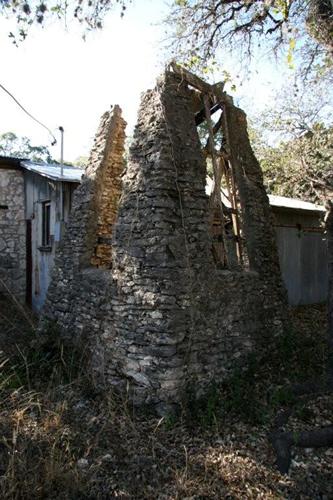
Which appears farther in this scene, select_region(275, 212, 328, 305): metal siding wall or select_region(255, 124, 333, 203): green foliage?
select_region(275, 212, 328, 305): metal siding wall

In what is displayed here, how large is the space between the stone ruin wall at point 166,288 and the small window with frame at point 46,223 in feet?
13.8

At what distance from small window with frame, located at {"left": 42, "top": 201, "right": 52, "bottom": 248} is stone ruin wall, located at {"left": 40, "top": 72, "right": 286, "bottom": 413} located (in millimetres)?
4197

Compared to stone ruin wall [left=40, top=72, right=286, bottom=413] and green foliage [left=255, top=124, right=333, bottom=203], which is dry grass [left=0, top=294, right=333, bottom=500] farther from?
green foliage [left=255, top=124, right=333, bottom=203]

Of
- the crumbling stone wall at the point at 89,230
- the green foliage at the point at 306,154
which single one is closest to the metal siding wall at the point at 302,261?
the green foliage at the point at 306,154

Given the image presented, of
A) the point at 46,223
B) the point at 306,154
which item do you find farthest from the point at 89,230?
the point at 306,154

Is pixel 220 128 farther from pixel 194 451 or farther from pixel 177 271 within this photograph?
pixel 194 451

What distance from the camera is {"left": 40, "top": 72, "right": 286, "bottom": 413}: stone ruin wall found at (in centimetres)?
475

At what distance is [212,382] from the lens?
5098 mm

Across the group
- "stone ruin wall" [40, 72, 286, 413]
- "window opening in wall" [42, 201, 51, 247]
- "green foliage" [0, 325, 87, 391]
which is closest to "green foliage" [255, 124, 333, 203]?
"stone ruin wall" [40, 72, 286, 413]

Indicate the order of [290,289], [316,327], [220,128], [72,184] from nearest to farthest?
[220,128] < [316,327] < [72,184] < [290,289]

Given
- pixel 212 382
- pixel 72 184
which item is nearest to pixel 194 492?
pixel 212 382

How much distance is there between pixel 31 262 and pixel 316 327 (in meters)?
7.73

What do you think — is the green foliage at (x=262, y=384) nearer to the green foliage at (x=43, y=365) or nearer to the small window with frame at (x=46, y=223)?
the green foliage at (x=43, y=365)

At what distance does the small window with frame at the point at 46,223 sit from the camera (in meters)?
9.85
